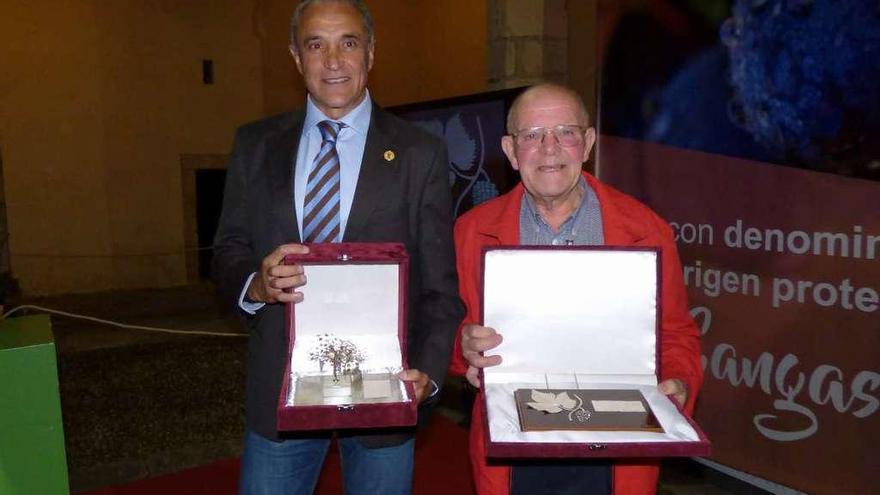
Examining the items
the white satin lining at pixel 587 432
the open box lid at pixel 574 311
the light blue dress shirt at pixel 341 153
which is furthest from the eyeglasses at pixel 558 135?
the white satin lining at pixel 587 432

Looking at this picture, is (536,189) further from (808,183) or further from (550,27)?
(550,27)

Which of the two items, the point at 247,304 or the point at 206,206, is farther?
the point at 206,206

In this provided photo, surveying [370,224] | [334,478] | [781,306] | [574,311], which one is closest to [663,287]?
[574,311]

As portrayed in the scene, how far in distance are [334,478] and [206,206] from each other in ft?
31.7

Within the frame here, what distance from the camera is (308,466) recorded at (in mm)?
1857

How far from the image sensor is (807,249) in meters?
2.75

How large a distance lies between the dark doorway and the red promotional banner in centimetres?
1029

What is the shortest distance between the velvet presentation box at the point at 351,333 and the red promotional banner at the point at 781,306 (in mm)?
1853

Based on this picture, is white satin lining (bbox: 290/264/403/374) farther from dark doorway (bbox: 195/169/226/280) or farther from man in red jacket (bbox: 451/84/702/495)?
dark doorway (bbox: 195/169/226/280)

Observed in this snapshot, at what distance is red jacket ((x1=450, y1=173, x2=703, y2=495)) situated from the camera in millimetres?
1800

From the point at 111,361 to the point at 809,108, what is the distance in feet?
21.6

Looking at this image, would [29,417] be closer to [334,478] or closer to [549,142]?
[549,142]

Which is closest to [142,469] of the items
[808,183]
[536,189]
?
[536,189]

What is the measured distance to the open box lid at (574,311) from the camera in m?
1.65
